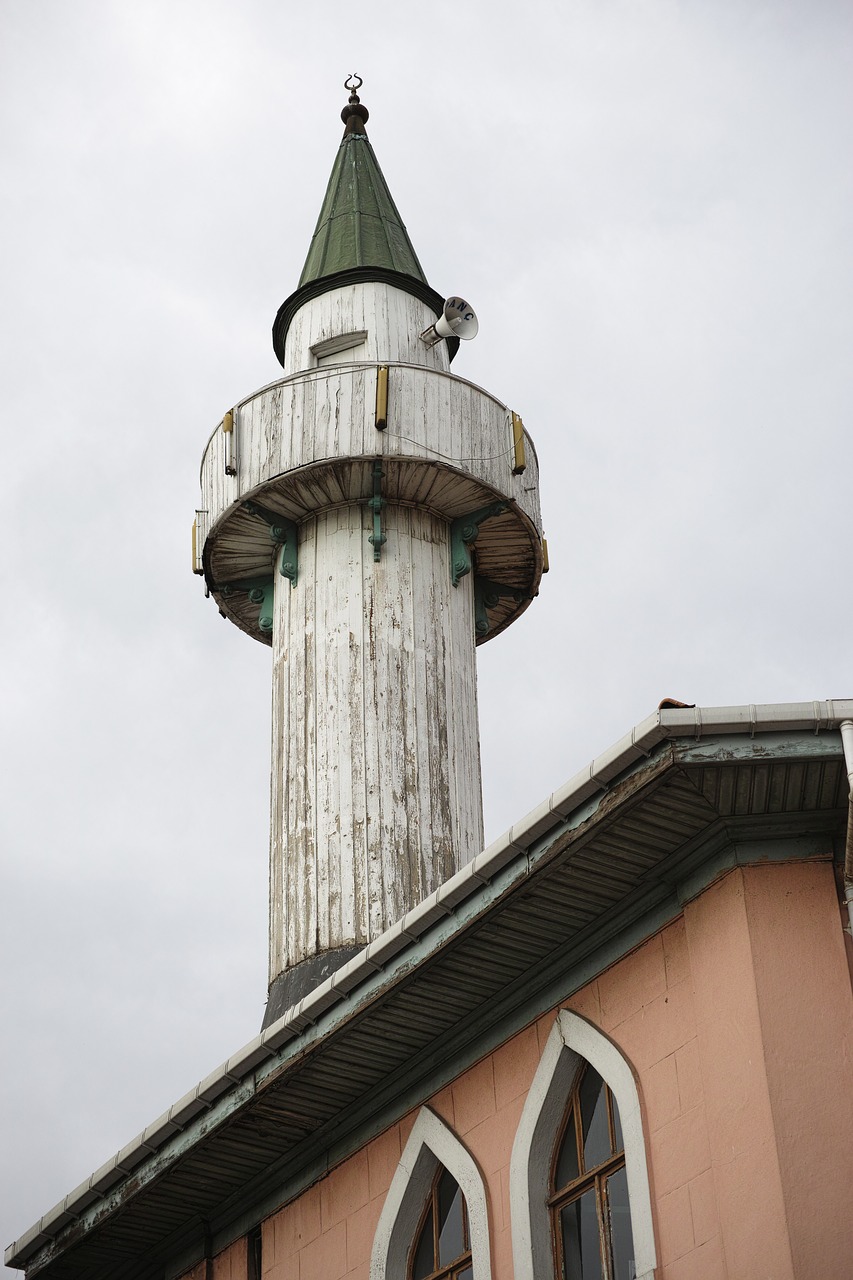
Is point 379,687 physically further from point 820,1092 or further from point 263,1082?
point 820,1092

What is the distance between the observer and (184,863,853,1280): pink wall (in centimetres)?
878

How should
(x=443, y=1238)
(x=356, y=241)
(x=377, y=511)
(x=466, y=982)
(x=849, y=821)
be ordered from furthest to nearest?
(x=356, y=241), (x=377, y=511), (x=443, y=1238), (x=466, y=982), (x=849, y=821)

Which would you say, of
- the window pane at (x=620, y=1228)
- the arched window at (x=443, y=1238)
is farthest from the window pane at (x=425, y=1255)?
the window pane at (x=620, y=1228)

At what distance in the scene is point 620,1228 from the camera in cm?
995

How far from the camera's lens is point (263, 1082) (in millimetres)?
11969

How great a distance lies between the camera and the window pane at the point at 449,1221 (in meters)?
11.3

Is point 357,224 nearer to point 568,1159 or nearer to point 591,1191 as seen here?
point 568,1159

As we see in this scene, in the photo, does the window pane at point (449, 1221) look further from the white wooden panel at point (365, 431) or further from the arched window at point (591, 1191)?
the white wooden panel at point (365, 431)

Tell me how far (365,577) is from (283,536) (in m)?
1.18

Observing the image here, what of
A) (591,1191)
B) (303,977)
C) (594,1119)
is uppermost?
(303,977)

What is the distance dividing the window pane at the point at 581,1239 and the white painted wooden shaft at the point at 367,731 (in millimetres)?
5748

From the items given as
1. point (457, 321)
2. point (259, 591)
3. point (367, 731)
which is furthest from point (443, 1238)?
point (457, 321)

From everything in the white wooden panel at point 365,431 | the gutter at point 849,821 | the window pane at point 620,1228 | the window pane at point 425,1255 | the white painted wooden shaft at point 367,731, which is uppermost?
the white wooden panel at point 365,431

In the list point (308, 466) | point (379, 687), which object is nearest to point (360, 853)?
point (379, 687)
